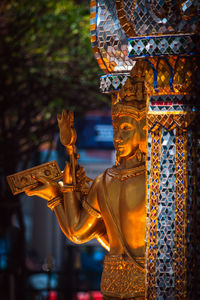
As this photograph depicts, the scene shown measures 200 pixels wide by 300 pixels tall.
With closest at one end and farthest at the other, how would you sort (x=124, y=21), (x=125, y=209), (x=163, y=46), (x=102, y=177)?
1. (x=163, y=46)
2. (x=124, y=21)
3. (x=125, y=209)
4. (x=102, y=177)

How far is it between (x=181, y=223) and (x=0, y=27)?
8.36 m

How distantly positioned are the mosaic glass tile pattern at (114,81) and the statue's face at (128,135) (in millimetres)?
213

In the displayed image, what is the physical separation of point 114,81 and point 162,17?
2.47 feet

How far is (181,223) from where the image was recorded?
305 cm

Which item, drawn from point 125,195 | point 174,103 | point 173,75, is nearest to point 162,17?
point 173,75

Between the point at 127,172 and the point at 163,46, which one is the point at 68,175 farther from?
the point at 163,46

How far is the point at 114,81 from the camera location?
149 inches

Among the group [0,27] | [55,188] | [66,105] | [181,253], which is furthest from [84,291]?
[181,253]

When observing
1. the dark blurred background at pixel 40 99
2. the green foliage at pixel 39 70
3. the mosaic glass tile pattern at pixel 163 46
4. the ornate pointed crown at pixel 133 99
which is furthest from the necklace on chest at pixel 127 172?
the green foliage at pixel 39 70

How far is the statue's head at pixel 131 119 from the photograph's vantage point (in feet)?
11.9

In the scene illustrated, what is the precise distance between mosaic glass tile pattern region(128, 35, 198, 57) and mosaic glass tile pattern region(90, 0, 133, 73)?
625 mm

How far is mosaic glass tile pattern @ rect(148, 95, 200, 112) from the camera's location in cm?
308

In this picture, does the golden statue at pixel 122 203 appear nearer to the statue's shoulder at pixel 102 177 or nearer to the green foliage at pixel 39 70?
the statue's shoulder at pixel 102 177

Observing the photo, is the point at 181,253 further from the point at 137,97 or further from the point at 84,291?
the point at 84,291
